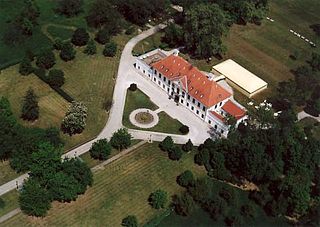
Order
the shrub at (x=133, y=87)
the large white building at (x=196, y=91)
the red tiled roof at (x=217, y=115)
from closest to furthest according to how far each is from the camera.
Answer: the red tiled roof at (x=217, y=115) → the large white building at (x=196, y=91) → the shrub at (x=133, y=87)

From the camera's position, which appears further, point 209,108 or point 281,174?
point 209,108

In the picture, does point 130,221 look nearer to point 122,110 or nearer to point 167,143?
point 167,143

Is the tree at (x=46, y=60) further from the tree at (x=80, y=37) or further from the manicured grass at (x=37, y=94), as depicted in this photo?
the tree at (x=80, y=37)

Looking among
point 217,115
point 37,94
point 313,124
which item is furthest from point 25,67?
point 313,124

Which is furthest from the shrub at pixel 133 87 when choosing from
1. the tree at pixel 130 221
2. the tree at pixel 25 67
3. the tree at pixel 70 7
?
the tree at pixel 130 221

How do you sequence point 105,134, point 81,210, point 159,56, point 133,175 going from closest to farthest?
point 81,210, point 133,175, point 105,134, point 159,56

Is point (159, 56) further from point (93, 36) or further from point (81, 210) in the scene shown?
point (81, 210)

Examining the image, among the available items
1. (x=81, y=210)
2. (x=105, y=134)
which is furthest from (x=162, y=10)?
(x=81, y=210)
